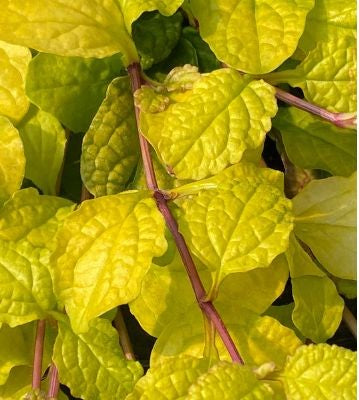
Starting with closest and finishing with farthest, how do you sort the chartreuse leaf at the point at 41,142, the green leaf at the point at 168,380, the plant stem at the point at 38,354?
the green leaf at the point at 168,380 < the plant stem at the point at 38,354 < the chartreuse leaf at the point at 41,142

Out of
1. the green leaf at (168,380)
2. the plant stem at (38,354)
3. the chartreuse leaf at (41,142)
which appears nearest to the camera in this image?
the green leaf at (168,380)

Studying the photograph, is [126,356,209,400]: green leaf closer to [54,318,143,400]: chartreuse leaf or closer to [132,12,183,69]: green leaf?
[54,318,143,400]: chartreuse leaf

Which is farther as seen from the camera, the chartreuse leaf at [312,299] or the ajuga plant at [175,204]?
the chartreuse leaf at [312,299]

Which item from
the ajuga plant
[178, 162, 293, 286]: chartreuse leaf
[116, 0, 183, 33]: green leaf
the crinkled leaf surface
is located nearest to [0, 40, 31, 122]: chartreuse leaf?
the ajuga plant

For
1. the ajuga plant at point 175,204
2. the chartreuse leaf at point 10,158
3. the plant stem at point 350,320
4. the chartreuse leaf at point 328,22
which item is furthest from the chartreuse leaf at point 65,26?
the plant stem at point 350,320

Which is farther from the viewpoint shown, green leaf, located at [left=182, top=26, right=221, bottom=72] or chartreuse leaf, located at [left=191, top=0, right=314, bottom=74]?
green leaf, located at [left=182, top=26, right=221, bottom=72]

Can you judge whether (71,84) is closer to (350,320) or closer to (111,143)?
(111,143)

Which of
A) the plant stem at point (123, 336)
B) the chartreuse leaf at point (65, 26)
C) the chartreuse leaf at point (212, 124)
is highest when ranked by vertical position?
the chartreuse leaf at point (65, 26)

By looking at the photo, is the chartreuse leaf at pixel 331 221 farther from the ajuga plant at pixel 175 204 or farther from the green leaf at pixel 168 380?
the green leaf at pixel 168 380
